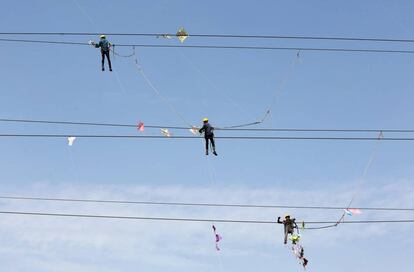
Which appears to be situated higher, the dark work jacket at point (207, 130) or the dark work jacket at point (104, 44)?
the dark work jacket at point (104, 44)

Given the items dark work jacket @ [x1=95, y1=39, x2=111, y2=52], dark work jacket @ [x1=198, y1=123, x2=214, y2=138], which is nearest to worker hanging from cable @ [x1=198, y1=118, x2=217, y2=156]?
dark work jacket @ [x1=198, y1=123, x2=214, y2=138]

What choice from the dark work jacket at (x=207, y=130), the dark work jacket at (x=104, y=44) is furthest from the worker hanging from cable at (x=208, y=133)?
the dark work jacket at (x=104, y=44)

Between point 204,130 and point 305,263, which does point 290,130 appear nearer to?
point 204,130

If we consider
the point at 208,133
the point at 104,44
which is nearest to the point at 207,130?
the point at 208,133

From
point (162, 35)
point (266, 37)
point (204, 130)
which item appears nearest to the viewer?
point (266, 37)

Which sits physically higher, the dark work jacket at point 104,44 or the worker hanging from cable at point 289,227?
the dark work jacket at point 104,44

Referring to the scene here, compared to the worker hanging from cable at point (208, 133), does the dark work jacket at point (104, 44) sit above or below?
above

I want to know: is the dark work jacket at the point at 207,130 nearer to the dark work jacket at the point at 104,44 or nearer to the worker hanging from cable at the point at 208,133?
the worker hanging from cable at the point at 208,133

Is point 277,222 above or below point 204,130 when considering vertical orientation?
below

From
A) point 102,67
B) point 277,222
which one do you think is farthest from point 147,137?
point 277,222

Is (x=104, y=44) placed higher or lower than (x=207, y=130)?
higher

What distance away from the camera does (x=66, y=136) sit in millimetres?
24688

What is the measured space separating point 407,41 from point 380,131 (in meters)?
3.77

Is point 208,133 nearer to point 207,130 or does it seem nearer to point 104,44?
point 207,130
